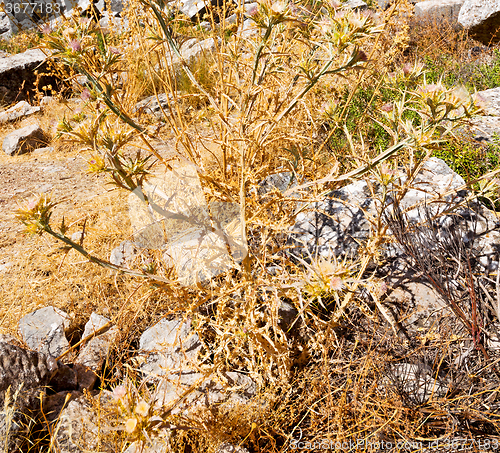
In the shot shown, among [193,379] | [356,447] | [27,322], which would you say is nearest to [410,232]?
[356,447]

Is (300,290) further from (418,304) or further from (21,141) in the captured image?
(21,141)

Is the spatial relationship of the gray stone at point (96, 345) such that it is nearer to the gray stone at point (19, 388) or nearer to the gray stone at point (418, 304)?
the gray stone at point (19, 388)

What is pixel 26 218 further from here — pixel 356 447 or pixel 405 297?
pixel 405 297

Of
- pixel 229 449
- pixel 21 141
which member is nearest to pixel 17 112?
pixel 21 141

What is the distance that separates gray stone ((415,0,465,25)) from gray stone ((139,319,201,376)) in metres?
6.72

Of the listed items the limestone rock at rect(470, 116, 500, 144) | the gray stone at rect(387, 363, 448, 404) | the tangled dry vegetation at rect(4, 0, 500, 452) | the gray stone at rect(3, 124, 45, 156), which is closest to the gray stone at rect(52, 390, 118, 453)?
the tangled dry vegetation at rect(4, 0, 500, 452)

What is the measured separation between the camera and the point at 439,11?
615cm

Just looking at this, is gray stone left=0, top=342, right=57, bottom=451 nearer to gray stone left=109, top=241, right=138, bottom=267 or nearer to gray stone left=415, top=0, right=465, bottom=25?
gray stone left=109, top=241, right=138, bottom=267

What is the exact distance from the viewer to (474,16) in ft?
A: 17.3

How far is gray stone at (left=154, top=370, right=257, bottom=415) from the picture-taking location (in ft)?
4.39

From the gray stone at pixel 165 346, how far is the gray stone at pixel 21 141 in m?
3.09

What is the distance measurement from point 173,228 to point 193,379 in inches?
34.9

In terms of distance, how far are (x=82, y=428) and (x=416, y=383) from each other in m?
1.32

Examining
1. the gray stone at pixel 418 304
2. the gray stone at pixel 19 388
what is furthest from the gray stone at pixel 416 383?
the gray stone at pixel 19 388
